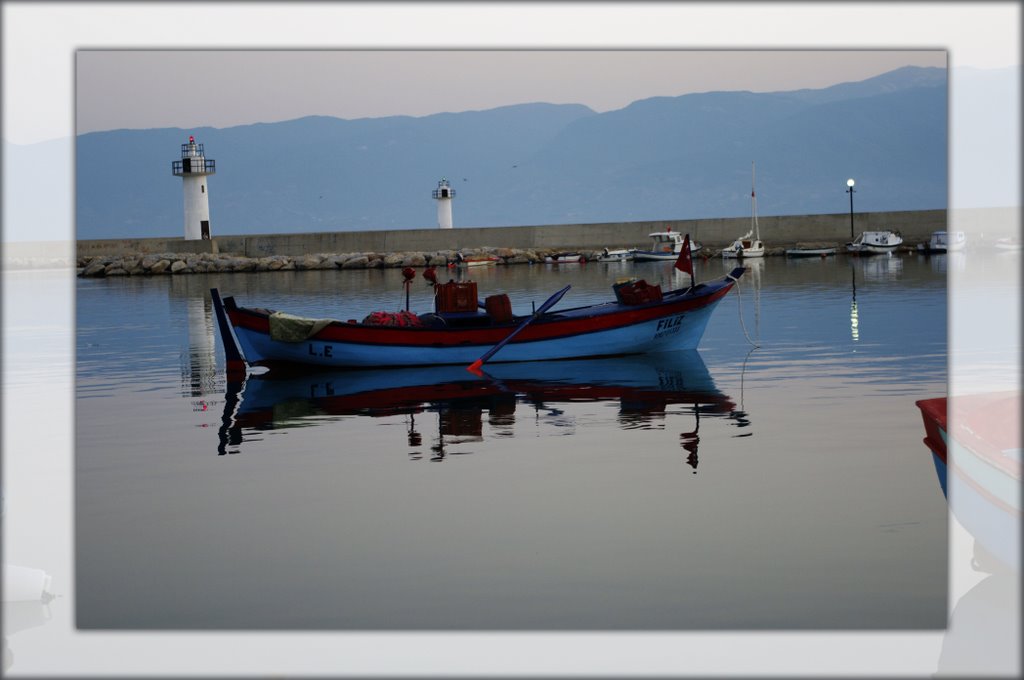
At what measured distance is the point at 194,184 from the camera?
234ft

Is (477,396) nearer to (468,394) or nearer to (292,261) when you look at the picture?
(468,394)

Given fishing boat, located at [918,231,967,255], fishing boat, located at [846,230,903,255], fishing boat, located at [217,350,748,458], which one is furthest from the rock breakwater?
fishing boat, located at [217,350,748,458]

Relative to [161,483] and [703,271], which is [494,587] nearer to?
[161,483]

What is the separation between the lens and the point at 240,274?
64938mm

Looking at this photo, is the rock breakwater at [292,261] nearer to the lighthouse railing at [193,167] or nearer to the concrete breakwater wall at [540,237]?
the concrete breakwater wall at [540,237]

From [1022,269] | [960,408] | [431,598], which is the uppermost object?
[1022,269]

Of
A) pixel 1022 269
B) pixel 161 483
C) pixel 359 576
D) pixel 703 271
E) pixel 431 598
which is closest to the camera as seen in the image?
pixel 1022 269

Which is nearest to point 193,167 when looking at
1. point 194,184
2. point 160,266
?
point 194,184

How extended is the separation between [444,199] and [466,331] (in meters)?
63.5

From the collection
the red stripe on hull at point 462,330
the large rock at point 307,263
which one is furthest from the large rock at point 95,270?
the red stripe on hull at point 462,330

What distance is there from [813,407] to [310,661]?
10378 mm

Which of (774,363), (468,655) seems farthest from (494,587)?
(774,363)

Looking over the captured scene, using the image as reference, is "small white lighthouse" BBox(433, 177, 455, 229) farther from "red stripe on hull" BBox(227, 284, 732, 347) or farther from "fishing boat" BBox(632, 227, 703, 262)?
"red stripe on hull" BBox(227, 284, 732, 347)

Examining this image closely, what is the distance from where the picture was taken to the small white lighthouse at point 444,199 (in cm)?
8116
